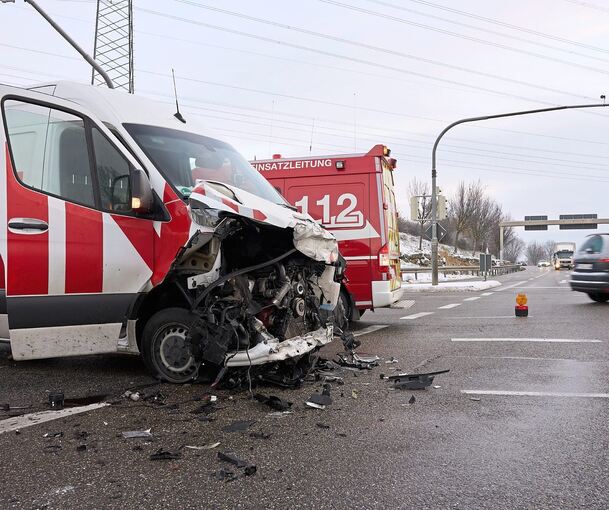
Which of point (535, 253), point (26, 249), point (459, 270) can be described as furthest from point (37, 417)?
point (535, 253)

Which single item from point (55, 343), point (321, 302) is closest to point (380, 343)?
point (321, 302)

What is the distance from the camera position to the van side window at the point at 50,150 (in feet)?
14.9

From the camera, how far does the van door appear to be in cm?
438

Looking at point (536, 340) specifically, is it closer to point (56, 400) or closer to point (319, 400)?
point (319, 400)

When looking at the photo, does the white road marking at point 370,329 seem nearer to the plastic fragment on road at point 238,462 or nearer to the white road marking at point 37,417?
the white road marking at point 37,417

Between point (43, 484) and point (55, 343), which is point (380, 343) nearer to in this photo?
point (55, 343)

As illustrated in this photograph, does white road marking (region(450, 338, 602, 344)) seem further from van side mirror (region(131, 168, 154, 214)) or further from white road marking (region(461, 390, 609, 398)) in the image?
van side mirror (region(131, 168, 154, 214))

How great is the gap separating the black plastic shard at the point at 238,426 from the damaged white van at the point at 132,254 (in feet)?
2.56

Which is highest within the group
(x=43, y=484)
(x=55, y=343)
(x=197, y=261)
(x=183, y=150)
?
(x=183, y=150)

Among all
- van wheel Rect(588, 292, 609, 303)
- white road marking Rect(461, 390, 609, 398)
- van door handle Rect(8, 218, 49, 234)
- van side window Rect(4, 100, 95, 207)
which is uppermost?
van side window Rect(4, 100, 95, 207)

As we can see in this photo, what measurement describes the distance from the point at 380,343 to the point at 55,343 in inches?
164

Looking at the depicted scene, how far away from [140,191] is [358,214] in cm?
459

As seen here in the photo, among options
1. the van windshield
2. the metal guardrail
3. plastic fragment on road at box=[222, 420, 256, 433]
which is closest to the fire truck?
the van windshield

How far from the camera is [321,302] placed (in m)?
5.19
